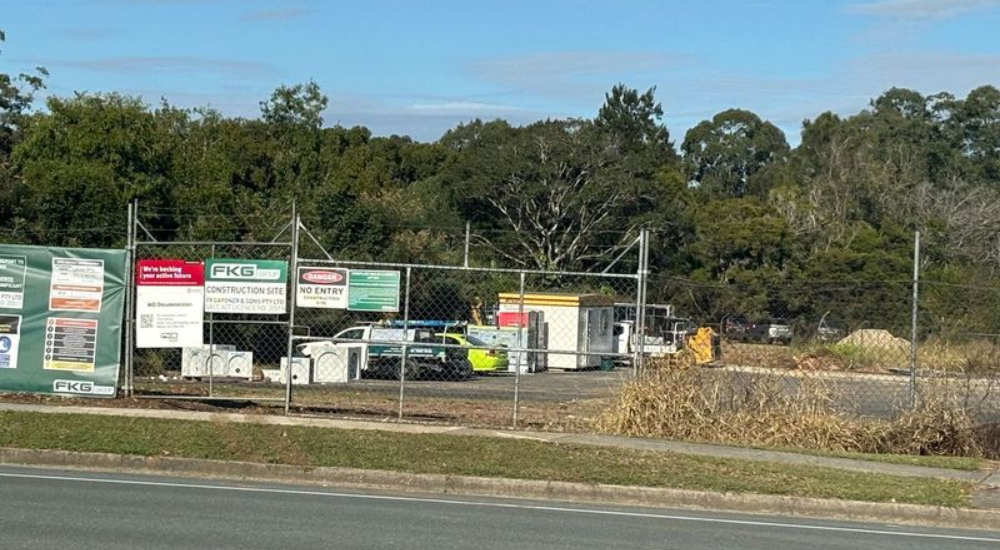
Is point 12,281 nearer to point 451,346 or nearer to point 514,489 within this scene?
point 451,346

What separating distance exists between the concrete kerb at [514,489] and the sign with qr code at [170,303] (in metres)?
3.44

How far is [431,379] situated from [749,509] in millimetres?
16578

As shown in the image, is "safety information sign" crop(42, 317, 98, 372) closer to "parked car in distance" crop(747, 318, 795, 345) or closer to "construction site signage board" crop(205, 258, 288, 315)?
"construction site signage board" crop(205, 258, 288, 315)

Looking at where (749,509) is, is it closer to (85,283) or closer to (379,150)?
(85,283)

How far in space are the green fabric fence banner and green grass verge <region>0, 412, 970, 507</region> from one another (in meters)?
1.78

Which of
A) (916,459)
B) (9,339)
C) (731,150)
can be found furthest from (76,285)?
(731,150)

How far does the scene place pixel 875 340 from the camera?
1878 centimetres

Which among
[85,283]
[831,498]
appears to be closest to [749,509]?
[831,498]

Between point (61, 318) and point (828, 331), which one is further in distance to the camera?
point (828, 331)

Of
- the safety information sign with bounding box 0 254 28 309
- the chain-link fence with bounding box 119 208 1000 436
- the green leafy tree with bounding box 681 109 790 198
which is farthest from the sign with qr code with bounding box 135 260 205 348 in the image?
the green leafy tree with bounding box 681 109 790 198

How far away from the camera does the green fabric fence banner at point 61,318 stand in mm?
15875

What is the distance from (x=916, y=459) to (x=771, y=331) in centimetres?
573

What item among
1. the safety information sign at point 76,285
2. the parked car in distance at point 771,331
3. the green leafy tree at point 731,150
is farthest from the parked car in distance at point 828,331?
the green leafy tree at point 731,150

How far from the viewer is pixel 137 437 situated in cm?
1316
